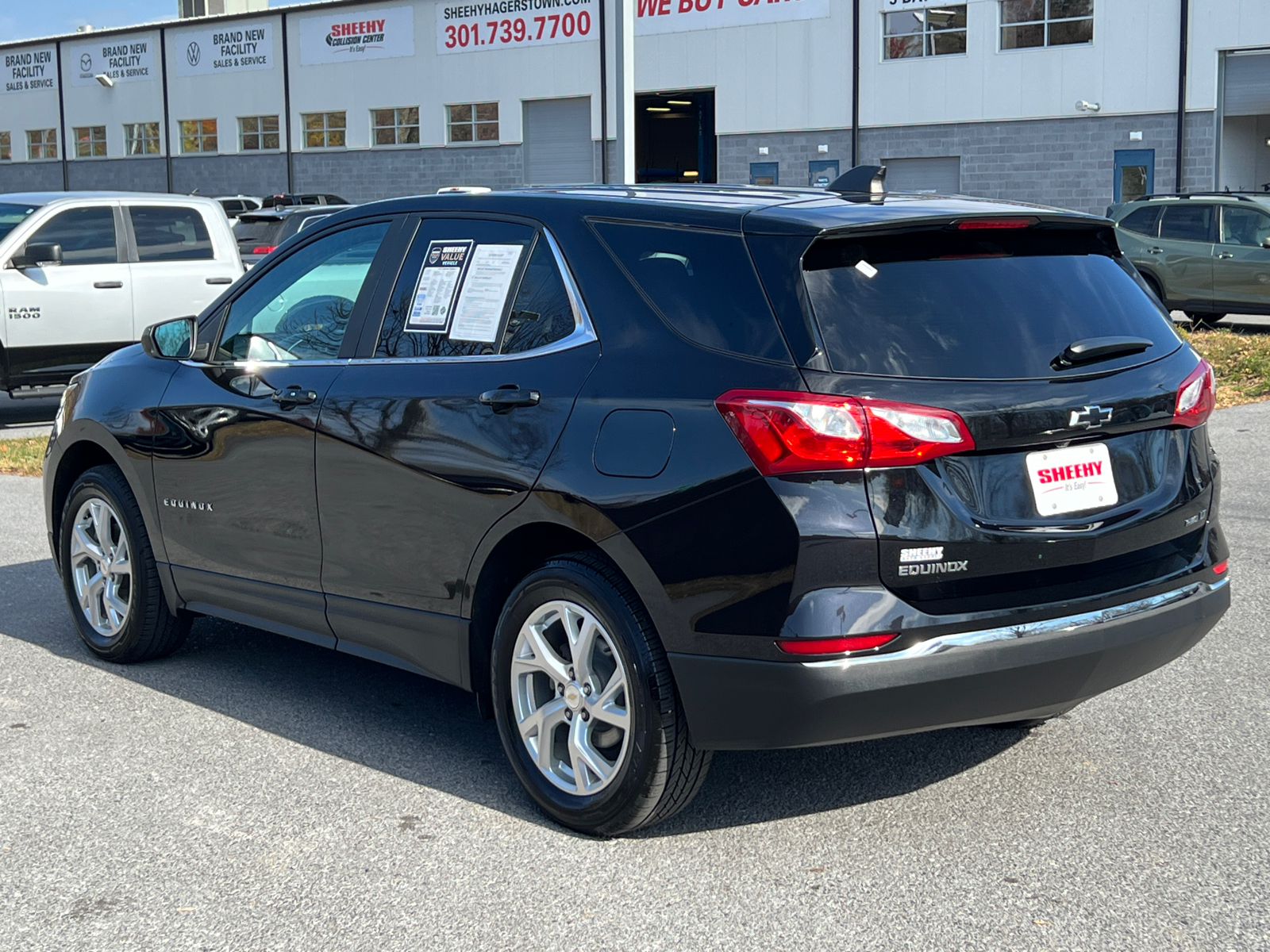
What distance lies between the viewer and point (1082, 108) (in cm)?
3375

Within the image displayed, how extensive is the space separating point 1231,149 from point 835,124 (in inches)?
368

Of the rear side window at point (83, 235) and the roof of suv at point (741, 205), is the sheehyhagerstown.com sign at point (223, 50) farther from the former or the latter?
the roof of suv at point (741, 205)

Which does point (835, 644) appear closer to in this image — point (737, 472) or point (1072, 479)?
point (737, 472)

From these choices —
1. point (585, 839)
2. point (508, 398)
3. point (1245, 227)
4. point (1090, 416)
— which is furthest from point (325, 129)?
point (1090, 416)

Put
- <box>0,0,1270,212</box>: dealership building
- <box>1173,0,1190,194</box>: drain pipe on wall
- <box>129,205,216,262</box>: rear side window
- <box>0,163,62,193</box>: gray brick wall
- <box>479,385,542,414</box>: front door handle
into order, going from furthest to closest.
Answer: <box>0,163,62,193</box>: gray brick wall < <box>0,0,1270,212</box>: dealership building < <box>1173,0,1190,194</box>: drain pipe on wall < <box>129,205,216,262</box>: rear side window < <box>479,385,542,414</box>: front door handle

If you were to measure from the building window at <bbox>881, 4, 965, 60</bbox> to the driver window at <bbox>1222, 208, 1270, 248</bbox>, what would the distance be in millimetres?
17133

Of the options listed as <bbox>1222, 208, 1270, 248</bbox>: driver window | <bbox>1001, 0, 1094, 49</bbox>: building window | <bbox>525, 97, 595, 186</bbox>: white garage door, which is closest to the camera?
<bbox>1222, 208, 1270, 248</bbox>: driver window

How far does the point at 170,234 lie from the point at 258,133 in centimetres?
3727

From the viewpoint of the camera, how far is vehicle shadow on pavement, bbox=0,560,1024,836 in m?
4.19

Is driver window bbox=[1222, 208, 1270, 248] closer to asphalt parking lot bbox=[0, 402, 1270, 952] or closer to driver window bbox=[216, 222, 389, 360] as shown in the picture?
asphalt parking lot bbox=[0, 402, 1270, 952]

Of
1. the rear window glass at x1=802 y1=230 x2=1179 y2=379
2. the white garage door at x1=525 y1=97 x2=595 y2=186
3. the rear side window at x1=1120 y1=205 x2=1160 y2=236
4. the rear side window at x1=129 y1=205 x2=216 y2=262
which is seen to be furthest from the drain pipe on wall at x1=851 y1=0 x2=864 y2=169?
the rear window glass at x1=802 y1=230 x2=1179 y2=379

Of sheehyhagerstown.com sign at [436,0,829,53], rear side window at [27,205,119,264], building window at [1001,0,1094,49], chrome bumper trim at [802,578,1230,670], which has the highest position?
sheehyhagerstown.com sign at [436,0,829,53]

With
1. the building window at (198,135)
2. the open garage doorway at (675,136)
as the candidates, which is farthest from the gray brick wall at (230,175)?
the open garage doorway at (675,136)

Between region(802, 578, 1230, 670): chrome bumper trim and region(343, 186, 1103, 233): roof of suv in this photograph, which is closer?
region(802, 578, 1230, 670): chrome bumper trim
